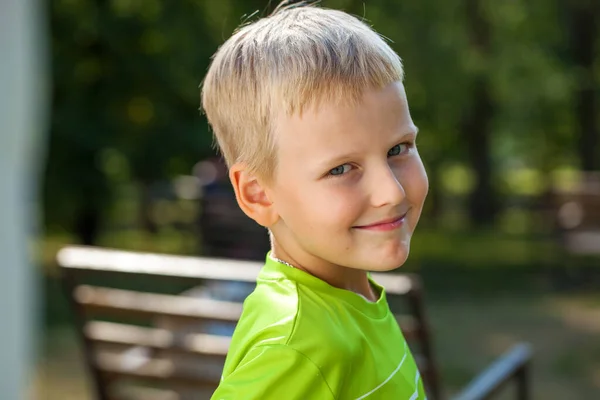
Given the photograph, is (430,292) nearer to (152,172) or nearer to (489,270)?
(489,270)

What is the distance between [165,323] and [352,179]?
2.10 meters

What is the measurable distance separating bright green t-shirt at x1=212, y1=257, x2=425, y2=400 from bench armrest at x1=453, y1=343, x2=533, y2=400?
2.50 feet

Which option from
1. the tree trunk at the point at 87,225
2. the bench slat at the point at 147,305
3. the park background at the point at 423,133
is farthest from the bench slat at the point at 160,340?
the tree trunk at the point at 87,225

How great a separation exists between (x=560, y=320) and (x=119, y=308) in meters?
5.57

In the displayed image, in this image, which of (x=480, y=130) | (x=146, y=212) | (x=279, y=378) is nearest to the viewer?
(x=279, y=378)

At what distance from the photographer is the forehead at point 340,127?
3.36 feet

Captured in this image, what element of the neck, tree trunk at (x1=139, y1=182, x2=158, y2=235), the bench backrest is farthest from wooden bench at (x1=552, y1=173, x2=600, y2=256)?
the neck

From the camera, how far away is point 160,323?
9.73ft

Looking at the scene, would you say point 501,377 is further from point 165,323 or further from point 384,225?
point 165,323

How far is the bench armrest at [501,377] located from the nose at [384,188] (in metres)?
0.91

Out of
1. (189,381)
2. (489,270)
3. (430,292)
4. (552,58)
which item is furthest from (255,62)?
(552,58)

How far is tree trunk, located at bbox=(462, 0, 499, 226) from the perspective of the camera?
13.6 meters

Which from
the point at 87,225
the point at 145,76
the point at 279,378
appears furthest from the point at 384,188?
the point at 87,225

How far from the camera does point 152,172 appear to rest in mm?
9867
